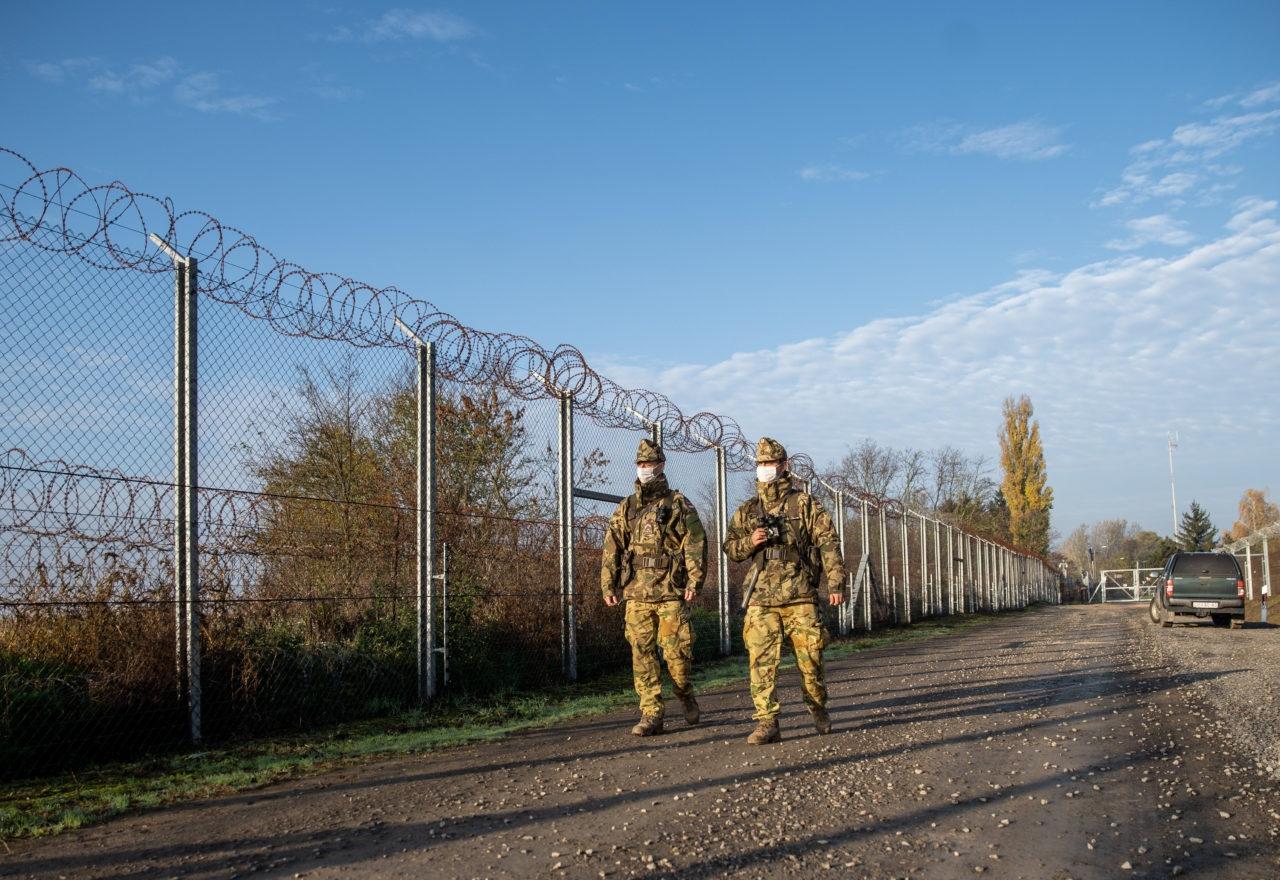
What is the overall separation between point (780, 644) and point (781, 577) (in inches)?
Answer: 17.7

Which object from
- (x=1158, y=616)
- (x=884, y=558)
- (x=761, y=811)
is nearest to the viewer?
(x=761, y=811)

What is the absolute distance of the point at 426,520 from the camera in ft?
27.7

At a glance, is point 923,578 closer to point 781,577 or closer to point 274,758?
point 781,577

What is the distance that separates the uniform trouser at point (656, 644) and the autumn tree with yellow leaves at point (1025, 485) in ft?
224

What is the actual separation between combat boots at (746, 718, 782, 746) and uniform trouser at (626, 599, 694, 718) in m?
0.69

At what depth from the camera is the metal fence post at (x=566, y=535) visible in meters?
10.2

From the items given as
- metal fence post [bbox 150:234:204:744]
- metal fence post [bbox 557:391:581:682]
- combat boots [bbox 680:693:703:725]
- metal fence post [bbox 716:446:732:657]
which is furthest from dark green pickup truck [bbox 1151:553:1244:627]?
metal fence post [bbox 150:234:204:744]

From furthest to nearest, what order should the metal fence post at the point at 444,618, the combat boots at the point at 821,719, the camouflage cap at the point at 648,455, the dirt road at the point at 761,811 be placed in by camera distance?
the metal fence post at the point at 444,618 → the camouflage cap at the point at 648,455 → the combat boots at the point at 821,719 → the dirt road at the point at 761,811

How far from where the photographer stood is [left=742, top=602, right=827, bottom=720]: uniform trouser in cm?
655

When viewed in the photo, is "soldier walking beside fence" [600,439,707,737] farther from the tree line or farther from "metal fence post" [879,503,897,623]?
the tree line

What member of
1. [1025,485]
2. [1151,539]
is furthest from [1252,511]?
[1025,485]

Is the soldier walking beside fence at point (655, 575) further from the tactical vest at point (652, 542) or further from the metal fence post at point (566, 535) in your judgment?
the metal fence post at point (566, 535)

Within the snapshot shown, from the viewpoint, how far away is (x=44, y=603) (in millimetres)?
5543

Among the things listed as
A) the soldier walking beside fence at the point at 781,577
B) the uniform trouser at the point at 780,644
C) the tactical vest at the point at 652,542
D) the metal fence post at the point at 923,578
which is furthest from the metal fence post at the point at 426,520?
the metal fence post at the point at 923,578
